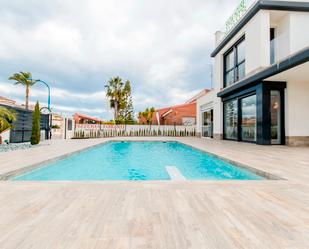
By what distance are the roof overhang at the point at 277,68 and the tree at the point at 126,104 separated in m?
19.9

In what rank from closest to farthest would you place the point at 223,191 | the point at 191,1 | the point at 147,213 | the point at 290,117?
the point at 147,213 < the point at 223,191 < the point at 290,117 < the point at 191,1

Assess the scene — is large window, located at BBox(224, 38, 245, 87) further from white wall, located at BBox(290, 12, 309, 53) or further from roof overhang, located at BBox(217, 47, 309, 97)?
white wall, located at BBox(290, 12, 309, 53)

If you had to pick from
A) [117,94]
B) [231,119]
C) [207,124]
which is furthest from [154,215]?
[117,94]

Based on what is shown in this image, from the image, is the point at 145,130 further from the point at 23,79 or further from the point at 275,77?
the point at 23,79

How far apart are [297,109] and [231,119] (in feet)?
12.3

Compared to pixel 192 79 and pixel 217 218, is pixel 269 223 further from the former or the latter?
pixel 192 79

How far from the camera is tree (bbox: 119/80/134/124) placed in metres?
28.8

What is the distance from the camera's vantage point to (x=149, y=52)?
43.6ft

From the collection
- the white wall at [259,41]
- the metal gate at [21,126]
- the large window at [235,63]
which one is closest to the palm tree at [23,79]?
the metal gate at [21,126]

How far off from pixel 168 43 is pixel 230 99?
5.92 meters

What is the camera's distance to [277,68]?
730 cm

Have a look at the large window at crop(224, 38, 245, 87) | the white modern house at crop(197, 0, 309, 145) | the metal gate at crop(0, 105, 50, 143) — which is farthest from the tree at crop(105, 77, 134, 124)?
the white modern house at crop(197, 0, 309, 145)

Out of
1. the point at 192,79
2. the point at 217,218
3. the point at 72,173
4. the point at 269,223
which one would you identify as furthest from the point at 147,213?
the point at 192,79

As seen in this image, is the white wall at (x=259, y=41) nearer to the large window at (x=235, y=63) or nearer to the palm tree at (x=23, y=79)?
the large window at (x=235, y=63)
